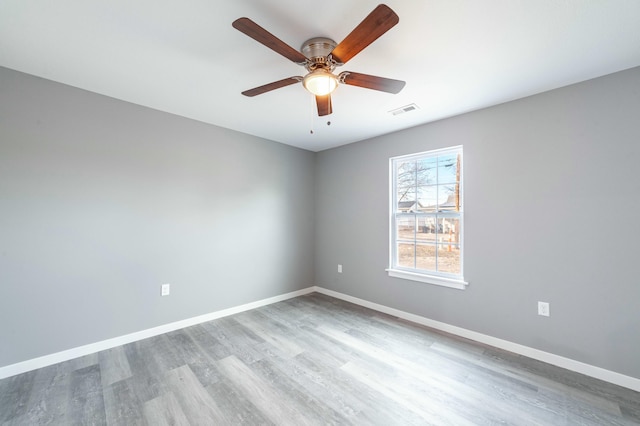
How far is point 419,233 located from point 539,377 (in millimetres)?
1695

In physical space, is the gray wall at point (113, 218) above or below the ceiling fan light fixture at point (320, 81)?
below

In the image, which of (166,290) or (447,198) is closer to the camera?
(166,290)

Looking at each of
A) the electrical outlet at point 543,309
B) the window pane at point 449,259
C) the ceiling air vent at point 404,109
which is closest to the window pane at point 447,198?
the window pane at point 449,259

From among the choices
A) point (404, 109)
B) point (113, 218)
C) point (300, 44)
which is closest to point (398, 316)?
point (404, 109)

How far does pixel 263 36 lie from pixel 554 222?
2792 millimetres

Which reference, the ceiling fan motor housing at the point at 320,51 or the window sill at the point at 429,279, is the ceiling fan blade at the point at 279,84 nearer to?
the ceiling fan motor housing at the point at 320,51

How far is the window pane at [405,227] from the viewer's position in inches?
132

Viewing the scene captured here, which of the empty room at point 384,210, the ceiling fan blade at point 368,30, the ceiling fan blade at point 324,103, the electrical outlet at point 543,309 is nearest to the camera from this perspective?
the ceiling fan blade at point 368,30

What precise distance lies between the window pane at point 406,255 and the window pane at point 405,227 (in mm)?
109

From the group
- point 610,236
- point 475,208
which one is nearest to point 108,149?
point 475,208

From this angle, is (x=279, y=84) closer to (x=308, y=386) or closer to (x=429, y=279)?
(x=308, y=386)

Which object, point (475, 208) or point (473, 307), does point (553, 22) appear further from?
point (473, 307)

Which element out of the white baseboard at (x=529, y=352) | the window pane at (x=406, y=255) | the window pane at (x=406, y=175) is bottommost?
the white baseboard at (x=529, y=352)

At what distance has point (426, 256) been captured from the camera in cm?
320
